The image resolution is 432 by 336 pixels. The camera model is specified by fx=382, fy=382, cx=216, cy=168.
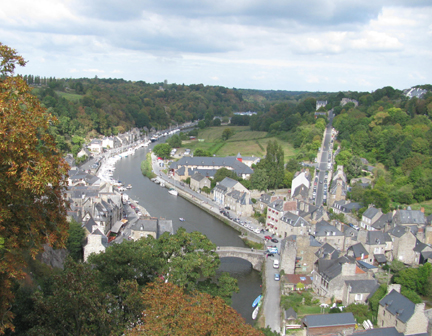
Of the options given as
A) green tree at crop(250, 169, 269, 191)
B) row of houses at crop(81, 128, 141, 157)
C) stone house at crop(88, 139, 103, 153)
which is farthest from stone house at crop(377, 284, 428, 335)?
stone house at crop(88, 139, 103, 153)

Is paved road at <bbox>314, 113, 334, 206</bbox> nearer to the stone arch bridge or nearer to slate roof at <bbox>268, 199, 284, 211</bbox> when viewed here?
slate roof at <bbox>268, 199, 284, 211</bbox>

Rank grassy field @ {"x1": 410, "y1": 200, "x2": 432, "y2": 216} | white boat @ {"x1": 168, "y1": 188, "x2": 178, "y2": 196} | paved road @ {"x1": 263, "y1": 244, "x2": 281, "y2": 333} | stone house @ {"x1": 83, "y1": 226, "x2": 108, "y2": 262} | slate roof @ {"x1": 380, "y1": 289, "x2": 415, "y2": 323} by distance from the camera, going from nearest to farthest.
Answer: slate roof @ {"x1": 380, "y1": 289, "x2": 415, "y2": 323} → paved road @ {"x1": 263, "y1": 244, "x2": 281, "y2": 333} → stone house @ {"x1": 83, "y1": 226, "x2": 108, "y2": 262} → grassy field @ {"x1": 410, "y1": 200, "x2": 432, "y2": 216} → white boat @ {"x1": 168, "y1": 188, "x2": 178, "y2": 196}

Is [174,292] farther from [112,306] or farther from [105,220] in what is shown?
[105,220]

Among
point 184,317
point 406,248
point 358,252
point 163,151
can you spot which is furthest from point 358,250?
point 163,151

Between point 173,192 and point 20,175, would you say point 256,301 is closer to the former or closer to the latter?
point 20,175

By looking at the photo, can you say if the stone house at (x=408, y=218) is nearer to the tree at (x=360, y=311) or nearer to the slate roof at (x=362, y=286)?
the slate roof at (x=362, y=286)

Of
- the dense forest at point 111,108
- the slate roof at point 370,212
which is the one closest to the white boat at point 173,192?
the dense forest at point 111,108
